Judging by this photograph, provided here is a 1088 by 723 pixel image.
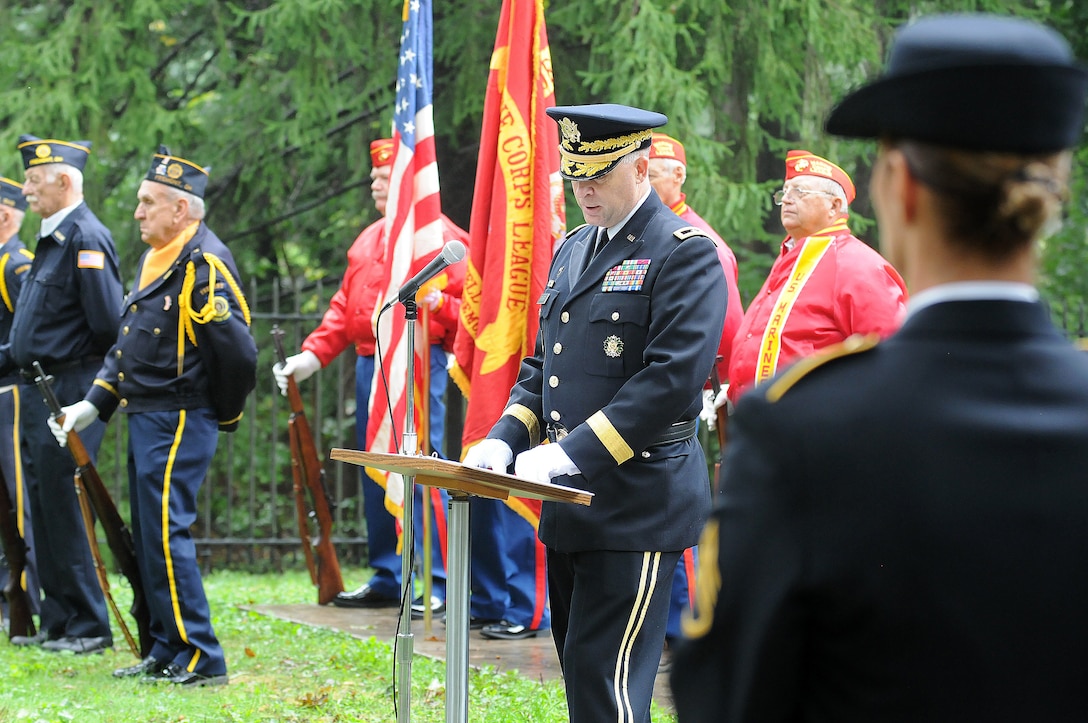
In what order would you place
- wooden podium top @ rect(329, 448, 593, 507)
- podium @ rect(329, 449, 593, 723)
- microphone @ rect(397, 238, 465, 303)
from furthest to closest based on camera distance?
microphone @ rect(397, 238, 465, 303) → podium @ rect(329, 449, 593, 723) → wooden podium top @ rect(329, 448, 593, 507)

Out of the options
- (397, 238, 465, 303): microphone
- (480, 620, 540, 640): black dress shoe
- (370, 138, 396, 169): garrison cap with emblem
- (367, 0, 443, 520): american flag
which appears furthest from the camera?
(370, 138, 396, 169): garrison cap with emblem

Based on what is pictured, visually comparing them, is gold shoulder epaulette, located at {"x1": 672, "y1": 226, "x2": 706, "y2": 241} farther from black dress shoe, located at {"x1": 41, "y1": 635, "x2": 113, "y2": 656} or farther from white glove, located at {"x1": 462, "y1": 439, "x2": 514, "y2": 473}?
black dress shoe, located at {"x1": 41, "y1": 635, "x2": 113, "y2": 656}

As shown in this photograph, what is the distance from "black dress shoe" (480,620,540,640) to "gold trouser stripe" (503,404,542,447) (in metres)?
2.87

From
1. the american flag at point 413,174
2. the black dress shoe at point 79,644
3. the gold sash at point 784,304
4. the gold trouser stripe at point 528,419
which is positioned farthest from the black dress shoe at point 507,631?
the gold trouser stripe at point 528,419

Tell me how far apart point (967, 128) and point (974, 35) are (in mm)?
102

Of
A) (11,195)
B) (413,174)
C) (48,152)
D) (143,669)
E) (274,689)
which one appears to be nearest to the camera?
(274,689)

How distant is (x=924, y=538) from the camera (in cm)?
139

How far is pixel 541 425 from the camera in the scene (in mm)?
3965

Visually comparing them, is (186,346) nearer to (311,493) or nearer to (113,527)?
(113,527)

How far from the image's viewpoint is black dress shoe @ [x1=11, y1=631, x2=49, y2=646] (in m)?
7.00

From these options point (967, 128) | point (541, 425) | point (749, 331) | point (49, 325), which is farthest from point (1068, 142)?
point (49, 325)

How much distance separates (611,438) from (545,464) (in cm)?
19

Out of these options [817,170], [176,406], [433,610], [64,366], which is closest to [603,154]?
[817,170]

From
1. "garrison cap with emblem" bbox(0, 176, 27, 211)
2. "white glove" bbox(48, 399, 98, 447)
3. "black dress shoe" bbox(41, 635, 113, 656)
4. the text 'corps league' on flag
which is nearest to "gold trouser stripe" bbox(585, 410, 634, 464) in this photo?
the text 'corps league' on flag
